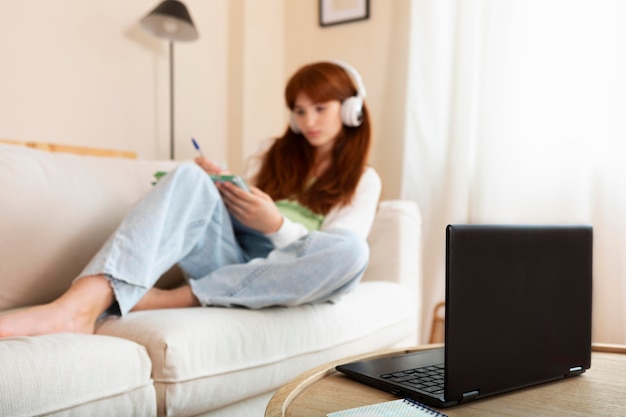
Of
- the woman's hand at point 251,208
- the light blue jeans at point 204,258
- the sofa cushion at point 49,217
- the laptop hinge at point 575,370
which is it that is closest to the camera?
the laptop hinge at point 575,370

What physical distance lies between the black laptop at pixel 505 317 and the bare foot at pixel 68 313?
1.65 ft

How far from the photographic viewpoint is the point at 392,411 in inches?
24.3

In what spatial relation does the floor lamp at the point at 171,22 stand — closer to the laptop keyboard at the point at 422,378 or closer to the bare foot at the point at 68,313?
the bare foot at the point at 68,313

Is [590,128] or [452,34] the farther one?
[452,34]

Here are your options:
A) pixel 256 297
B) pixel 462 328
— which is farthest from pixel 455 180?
pixel 462 328

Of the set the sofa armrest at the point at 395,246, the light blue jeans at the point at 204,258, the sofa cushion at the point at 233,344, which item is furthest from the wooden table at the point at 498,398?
the sofa armrest at the point at 395,246

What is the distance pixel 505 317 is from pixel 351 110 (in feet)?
4.01

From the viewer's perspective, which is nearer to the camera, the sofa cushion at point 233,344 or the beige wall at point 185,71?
the sofa cushion at point 233,344

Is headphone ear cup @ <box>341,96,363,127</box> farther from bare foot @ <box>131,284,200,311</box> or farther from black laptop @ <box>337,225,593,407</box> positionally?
black laptop @ <box>337,225,593,407</box>

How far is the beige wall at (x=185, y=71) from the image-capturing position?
2043mm

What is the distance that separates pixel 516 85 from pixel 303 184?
965 mm

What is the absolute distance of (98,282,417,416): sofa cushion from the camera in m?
1.02

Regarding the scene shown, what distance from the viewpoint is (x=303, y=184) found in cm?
190

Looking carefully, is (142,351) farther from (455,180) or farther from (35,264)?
(455,180)
